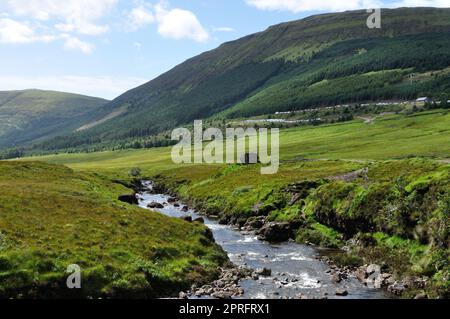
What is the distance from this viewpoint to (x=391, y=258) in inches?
1941

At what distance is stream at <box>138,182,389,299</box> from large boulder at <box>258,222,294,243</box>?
5.36 feet

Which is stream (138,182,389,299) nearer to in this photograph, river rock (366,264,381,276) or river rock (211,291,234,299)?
river rock (211,291,234,299)

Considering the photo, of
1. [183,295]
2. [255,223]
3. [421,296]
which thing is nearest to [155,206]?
[255,223]

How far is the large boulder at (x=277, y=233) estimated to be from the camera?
6638 cm

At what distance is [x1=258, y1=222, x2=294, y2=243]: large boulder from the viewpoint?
66375 millimetres

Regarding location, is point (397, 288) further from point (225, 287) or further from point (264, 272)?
point (225, 287)

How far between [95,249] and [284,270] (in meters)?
19.5

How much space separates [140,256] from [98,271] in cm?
621

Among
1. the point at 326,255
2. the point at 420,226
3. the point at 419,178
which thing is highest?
the point at 419,178

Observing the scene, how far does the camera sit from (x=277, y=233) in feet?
219

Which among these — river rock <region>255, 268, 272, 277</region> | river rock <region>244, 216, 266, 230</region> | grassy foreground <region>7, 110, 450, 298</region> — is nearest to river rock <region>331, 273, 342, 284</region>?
grassy foreground <region>7, 110, 450, 298</region>

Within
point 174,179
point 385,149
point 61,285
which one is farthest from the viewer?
point 385,149
